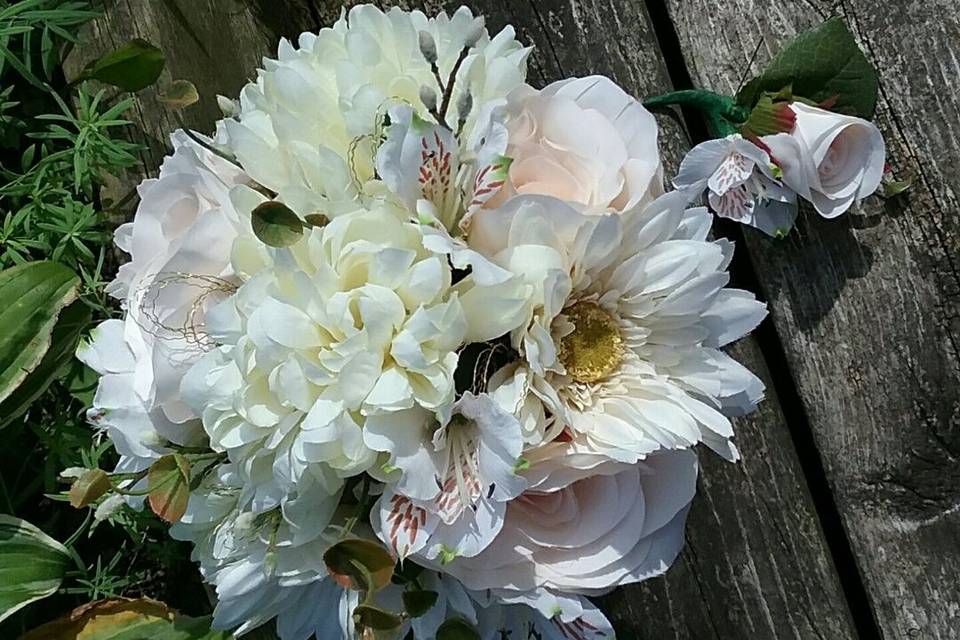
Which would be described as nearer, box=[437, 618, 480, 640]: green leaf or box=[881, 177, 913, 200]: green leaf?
box=[437, 618, 480, 640]: green leaf

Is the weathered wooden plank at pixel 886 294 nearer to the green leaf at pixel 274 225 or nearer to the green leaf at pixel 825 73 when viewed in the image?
the green leaf at pixel 825 73

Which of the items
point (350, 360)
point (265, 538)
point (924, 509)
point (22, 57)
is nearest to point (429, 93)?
point (350, 360)

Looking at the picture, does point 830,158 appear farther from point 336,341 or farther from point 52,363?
point 52,363

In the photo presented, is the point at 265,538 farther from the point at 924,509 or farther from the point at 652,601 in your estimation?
the point at 924,509

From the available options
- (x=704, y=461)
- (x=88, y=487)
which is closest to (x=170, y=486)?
(x=88, y=487)

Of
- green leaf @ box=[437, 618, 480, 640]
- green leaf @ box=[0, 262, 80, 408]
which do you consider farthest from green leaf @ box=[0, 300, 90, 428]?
green leaf @ box=[437, 618, 480, 640]

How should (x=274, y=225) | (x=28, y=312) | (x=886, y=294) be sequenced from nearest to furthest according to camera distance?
(x=274, y=225), (x=28, y=312), (x=886, y=294)

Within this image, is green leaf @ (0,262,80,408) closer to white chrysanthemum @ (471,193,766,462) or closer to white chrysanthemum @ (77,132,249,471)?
white chrysanthemum @ (77,132,249,471)
